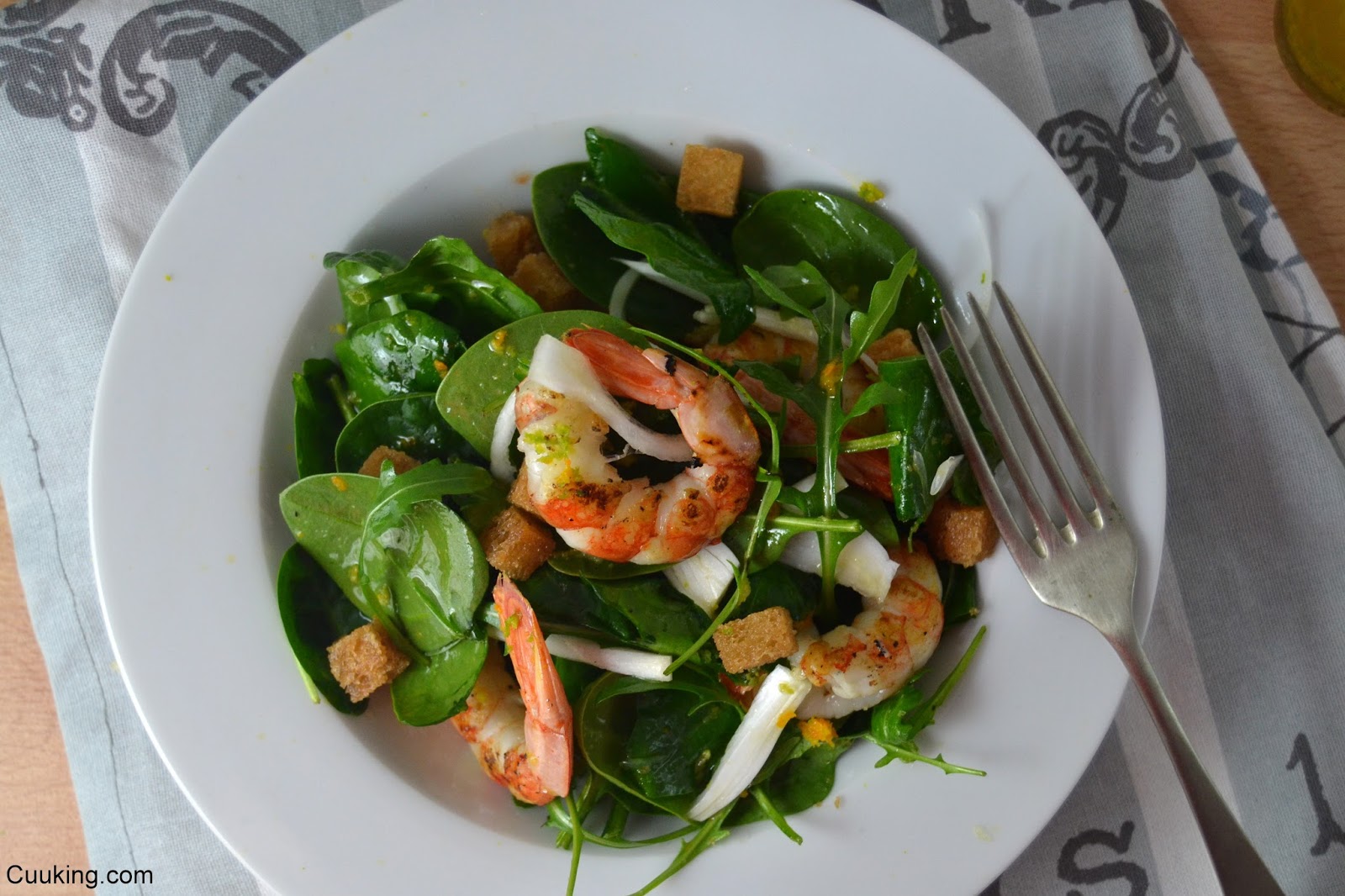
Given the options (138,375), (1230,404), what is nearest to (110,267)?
(138,375)

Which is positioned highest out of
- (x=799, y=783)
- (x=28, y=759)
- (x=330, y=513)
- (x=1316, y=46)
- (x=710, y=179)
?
(x=1316, y=46)

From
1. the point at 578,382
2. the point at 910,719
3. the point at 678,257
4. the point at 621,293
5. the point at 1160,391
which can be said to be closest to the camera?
the point at 578,382

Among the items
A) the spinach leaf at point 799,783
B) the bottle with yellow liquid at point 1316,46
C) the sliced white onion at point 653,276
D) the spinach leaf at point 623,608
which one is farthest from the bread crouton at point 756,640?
the bottle with yellow liquid at point 1316,46

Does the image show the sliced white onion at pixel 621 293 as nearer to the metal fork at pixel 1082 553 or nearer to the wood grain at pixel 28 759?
the metal fork at pixel 1082 553

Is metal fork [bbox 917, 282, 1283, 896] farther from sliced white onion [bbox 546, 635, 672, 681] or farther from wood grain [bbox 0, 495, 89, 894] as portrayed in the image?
wood grain [bbox 0, 495, 89, 894]

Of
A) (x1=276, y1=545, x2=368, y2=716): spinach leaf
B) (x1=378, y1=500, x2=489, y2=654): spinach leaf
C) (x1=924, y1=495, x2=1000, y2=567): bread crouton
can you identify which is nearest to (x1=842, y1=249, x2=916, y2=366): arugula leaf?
(x1=924, y1=495, x2=1000, y2=567): bread crouton

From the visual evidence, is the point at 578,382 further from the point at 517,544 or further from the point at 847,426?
the point at 847,426

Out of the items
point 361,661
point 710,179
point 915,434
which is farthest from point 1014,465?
point 361,661
